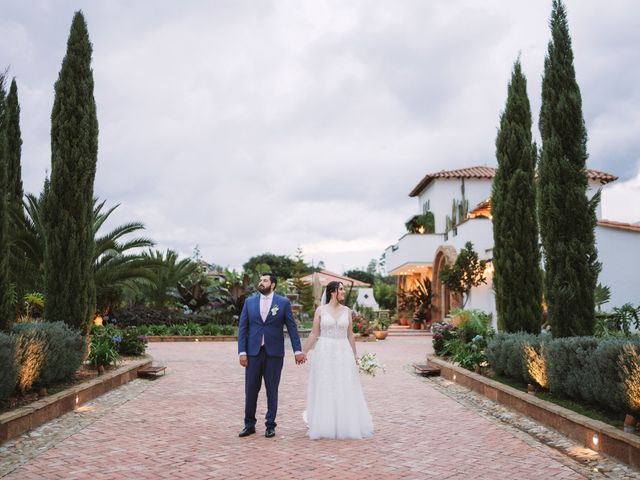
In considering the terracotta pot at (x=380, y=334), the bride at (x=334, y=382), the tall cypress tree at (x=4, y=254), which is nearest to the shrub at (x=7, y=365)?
the tall cypress tree at (x=4, y=254)

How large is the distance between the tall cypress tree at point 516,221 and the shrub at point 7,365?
27.7ft

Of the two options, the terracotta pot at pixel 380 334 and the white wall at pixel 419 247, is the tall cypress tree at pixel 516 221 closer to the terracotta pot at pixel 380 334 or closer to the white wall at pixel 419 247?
the terracotta pot at pixel 380 334

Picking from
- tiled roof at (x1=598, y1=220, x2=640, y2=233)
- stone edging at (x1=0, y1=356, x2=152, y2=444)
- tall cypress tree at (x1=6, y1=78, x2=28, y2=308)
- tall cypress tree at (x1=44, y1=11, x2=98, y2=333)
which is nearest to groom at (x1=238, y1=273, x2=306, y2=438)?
stone edging at (x1=0, y1=356, x2=152, y2=444)

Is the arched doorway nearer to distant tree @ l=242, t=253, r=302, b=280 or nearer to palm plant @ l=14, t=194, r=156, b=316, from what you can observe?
palm plant @ l=14, t=194, r=156, b=316

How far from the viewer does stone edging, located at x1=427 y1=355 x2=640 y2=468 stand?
5449 mm

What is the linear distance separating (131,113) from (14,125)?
11.0 feet

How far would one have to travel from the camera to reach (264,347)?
22.3 ft

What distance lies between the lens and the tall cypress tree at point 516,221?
11.5m

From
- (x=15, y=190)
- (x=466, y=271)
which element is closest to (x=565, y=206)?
(x=466, y=271)

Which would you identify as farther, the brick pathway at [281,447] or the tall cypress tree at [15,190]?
the tall cypress tree at [15,190]

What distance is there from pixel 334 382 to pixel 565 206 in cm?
440

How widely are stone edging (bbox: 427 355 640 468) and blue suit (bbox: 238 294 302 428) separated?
308 centimetres

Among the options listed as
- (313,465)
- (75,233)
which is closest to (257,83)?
(75,233)

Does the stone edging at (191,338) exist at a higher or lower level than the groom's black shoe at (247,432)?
higher
